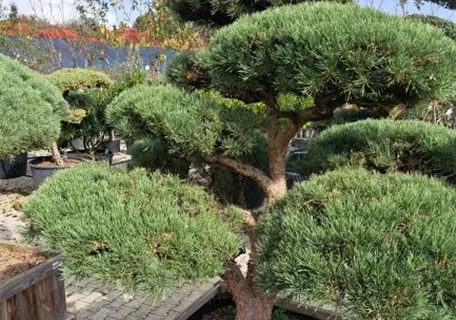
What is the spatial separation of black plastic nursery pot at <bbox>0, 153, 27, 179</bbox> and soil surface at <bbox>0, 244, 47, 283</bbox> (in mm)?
3010

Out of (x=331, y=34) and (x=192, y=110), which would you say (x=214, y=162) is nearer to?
(x=192, y=110)

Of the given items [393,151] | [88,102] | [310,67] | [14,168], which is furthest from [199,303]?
[14,168]

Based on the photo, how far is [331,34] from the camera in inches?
40.9

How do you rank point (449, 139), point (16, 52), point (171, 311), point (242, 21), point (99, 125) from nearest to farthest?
point (242, 21), point (449, 139), point (171, 311), point (99, 125), point (16, 52)

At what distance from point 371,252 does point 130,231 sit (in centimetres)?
48

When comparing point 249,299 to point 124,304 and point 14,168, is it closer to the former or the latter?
point 124,304

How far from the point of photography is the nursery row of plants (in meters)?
0.80

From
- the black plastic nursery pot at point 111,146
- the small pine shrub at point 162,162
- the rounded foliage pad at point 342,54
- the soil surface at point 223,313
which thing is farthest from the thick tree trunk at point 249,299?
the black plastic nursery pot at point 111,146

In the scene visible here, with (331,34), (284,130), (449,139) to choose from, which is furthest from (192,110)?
(449,139)

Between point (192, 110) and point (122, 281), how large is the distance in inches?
21.4

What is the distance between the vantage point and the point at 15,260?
67.6 inches

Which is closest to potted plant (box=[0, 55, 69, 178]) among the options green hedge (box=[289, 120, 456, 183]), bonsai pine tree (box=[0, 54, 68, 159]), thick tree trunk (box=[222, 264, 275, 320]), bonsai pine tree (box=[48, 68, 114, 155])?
bonsai pine tree (box=[0, 54, 68, 159])

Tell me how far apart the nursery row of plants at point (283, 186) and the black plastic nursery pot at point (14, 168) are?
130 inches

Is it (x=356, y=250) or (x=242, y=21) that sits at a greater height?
(x=242, y=21)
